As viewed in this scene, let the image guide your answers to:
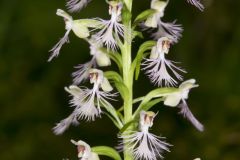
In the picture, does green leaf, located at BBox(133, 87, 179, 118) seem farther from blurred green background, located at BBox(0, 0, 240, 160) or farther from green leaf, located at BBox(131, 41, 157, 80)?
blurred green background, located at BBox(0, 0, 240, 160)

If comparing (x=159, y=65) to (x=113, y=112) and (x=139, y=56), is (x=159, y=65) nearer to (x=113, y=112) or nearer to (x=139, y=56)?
(x=139, y=56)

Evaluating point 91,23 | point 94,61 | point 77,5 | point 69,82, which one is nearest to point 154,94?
point 94,61

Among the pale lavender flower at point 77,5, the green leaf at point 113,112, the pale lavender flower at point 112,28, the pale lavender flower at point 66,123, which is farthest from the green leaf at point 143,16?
the pale lavender flower at point 66,123

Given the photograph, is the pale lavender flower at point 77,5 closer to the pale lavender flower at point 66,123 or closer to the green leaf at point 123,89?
the green leaf at point 123,89
